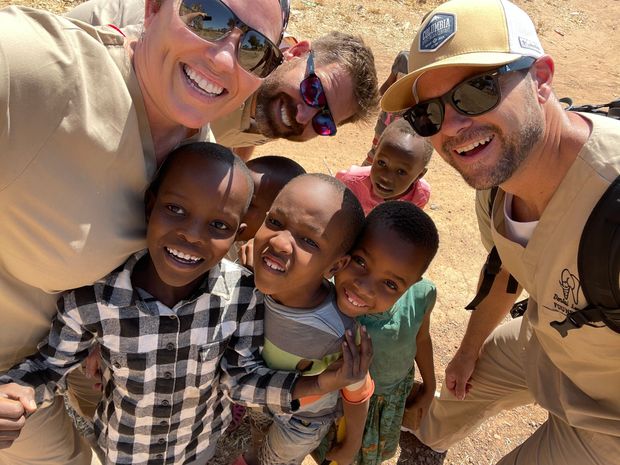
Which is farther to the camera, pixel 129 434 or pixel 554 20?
pixel 554 20

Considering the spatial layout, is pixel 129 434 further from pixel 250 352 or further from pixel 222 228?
pixel 222 228

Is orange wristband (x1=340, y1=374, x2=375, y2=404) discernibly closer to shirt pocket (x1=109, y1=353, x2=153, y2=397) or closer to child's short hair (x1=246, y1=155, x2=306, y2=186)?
shirt pocket (x1=109, y1=353, x2=153, y2=397)

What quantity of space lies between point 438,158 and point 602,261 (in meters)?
5.15

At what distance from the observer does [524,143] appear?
2021 mm

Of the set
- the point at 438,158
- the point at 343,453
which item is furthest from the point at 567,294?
the point at 438,158

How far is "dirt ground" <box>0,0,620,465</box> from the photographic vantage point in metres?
3.66

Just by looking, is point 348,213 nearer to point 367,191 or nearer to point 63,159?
point 63,159

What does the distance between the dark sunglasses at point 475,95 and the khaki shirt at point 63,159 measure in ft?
3.76

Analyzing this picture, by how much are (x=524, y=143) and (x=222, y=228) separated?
124 cm

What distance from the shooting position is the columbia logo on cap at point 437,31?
1995mm

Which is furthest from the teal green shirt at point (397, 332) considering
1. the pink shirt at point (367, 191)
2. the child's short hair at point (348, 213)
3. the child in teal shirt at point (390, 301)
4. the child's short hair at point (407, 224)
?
the pink shirt at point (367, 191)

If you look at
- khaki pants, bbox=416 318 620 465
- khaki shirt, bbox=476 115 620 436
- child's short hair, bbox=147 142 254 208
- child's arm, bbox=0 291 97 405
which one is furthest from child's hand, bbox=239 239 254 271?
khaki pants, bbox=416 318 620 465

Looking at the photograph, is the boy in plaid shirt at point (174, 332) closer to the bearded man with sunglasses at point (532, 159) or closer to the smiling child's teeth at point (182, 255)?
the smiling child's teeth at point (182, 255)

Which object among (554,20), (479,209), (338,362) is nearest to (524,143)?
(479,209)
